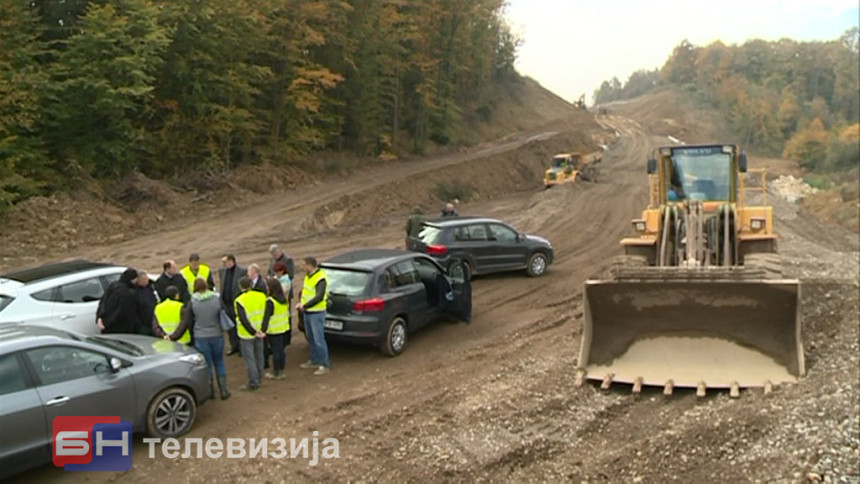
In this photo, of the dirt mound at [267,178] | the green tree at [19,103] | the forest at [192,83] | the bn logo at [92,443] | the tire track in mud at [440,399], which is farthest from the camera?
the dirt mound at [267,178]

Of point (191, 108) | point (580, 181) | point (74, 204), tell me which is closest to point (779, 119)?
point (580, 181)

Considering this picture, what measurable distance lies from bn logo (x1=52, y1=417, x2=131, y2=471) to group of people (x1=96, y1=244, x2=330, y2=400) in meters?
1.64

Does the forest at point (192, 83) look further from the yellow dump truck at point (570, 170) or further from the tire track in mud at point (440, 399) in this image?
the tire track in mud at point (440, 399)

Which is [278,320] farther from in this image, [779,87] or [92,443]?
[779,87]

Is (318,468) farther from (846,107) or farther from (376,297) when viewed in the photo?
(846,107)

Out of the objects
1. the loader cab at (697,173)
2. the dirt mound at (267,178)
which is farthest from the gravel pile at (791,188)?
the loader cab at (697,173)

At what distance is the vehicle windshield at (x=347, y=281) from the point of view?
34.1 feet

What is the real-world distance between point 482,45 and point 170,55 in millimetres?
37433

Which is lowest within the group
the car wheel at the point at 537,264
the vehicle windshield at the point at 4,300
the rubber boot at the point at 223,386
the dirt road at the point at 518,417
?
the dirt road at the point at 518,417

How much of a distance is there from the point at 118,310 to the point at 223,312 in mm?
1499

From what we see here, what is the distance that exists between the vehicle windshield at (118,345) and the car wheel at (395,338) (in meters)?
3.77

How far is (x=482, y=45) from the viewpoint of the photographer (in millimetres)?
57969

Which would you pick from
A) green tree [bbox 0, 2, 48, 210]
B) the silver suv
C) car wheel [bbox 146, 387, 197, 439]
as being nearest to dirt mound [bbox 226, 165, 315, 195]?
green tree [bbox 0, 2, 48, 210]

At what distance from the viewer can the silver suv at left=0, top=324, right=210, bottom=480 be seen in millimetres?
6363
